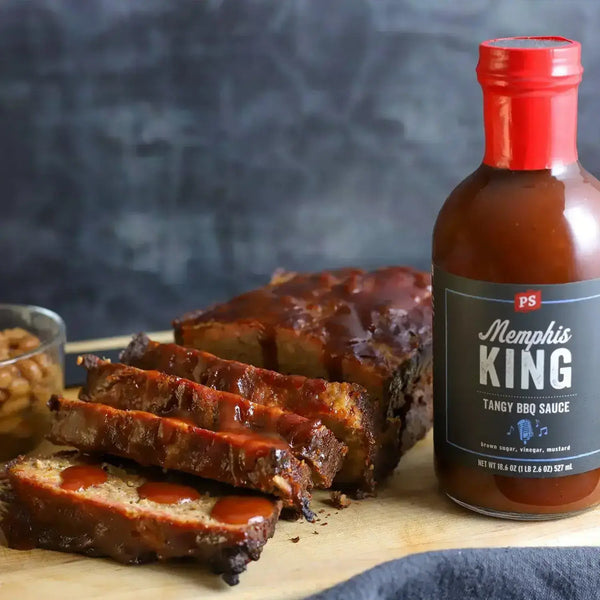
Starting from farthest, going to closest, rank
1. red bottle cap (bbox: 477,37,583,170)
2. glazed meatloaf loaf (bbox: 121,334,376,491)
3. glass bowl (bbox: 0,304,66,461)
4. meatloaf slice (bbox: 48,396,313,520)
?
1. glass bowl (bbox: 0,304,66,461)
2. glazed meatloaf loaf (bbox: 121,334,376,491)
3. meatloaf slice (bbox: 48,396,313,520)
4. red bottle cap (bbox: 477,37,583,170)

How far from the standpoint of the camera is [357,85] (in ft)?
12.5

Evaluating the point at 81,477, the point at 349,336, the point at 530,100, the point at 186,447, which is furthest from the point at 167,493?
the point at 530,100

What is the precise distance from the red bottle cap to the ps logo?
0.90 feet

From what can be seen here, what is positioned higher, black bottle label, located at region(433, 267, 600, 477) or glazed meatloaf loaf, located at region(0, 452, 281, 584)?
black bottle label, located at region(433, 267, 600, 477)

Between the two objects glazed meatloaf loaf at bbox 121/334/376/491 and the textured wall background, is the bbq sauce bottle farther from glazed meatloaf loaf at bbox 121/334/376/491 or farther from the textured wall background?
the textured wall background

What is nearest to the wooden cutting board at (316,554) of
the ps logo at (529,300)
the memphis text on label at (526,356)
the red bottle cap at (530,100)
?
the memphis text on label at (526,356)

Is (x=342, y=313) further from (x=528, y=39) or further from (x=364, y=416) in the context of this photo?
(x=528, y=39)

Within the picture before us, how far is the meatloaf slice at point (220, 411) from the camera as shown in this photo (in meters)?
2.39

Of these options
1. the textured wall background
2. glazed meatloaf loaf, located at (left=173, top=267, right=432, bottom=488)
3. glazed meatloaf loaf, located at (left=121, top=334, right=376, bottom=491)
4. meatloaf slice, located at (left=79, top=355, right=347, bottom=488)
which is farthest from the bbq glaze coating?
the textured wall background

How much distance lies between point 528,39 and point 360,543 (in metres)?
1.21

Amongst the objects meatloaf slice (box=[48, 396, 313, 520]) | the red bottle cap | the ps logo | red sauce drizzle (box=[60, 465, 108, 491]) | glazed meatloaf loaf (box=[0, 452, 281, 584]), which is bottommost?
glazed meatloaf loaf (box=[0, 452, 281, 584])

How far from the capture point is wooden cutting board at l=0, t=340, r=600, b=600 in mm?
2217

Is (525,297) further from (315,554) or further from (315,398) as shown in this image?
A: (315,554)

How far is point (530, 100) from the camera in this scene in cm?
221
